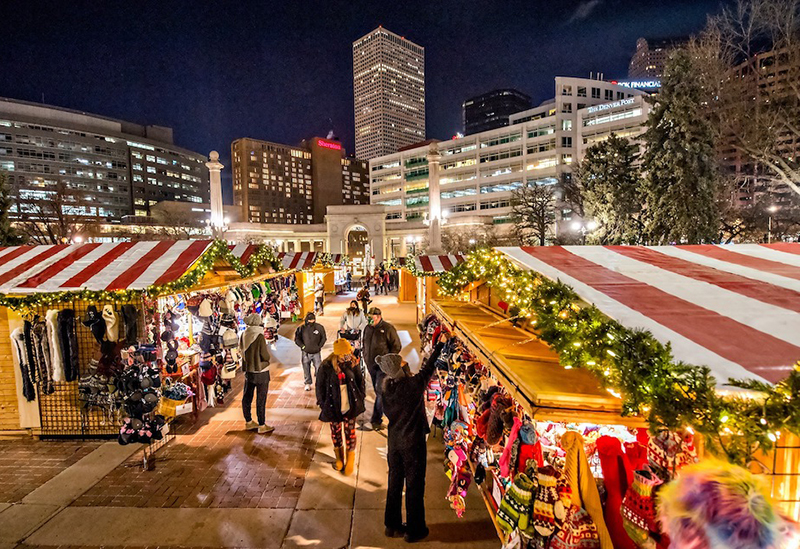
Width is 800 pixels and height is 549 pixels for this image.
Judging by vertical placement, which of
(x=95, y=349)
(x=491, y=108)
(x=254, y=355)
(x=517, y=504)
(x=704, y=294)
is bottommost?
(x=517, y=504)

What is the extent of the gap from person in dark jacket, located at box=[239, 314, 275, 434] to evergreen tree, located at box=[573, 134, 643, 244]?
908 inches

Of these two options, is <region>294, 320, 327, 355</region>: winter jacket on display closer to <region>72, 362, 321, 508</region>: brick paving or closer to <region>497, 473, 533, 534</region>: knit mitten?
<region>72, 362, 321, 508</region>: brick paving

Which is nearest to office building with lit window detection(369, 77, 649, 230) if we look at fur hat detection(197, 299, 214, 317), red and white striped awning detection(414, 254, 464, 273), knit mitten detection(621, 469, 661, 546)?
red and white striped awning detection(414, 254, 464, 273)

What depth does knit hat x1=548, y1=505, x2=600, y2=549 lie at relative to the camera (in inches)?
102

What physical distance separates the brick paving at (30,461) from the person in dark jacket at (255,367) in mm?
2362

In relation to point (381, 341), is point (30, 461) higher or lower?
lower

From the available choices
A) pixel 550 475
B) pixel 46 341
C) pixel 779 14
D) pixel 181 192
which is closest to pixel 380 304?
pixel 46 341

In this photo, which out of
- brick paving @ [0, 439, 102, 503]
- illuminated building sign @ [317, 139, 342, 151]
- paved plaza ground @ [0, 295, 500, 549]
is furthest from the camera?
illuminated building sign @ [317, 139, 342, 151]

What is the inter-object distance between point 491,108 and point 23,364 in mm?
169171

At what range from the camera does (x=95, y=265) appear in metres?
6.75

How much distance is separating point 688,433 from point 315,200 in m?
123

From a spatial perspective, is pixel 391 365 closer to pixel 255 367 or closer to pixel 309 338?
pixel 255 367

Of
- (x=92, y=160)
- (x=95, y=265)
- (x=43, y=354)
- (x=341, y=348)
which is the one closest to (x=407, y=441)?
(x=341, y=348)

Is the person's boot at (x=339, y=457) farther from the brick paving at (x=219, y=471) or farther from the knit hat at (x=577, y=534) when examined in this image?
the knit hat at (x=577, y=534)
